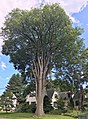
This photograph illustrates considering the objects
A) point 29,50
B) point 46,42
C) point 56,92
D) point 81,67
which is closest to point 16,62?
point 29,50

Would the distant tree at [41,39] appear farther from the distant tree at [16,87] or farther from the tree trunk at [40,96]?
the distant tree at [16,87]

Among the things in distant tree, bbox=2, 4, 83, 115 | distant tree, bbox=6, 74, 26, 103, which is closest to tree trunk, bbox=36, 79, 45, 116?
distant tree, bbox=2, 4, 83, 115

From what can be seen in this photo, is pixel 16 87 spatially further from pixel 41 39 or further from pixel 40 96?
pixel 41 39

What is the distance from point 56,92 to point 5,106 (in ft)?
67.9

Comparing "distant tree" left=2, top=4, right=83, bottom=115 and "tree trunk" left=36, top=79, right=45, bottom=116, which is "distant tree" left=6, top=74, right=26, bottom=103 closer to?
"distant tree" left=2, top=4, right=83, bottom=115

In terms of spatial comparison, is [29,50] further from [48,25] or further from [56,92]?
[56,92]

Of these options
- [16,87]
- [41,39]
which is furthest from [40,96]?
[16,87]

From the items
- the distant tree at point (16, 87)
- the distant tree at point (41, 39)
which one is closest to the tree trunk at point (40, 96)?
the distant tree at point (41, 39)

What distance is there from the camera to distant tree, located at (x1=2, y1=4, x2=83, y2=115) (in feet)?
153

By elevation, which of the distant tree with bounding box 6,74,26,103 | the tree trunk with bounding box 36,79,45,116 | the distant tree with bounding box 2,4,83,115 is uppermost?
the distant tree with bounding box 6,74,26,103

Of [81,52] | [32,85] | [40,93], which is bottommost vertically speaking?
[40,93]

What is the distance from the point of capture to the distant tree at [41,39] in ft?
153

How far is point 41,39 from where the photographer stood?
4844 centimetres

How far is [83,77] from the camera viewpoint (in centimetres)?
6028
